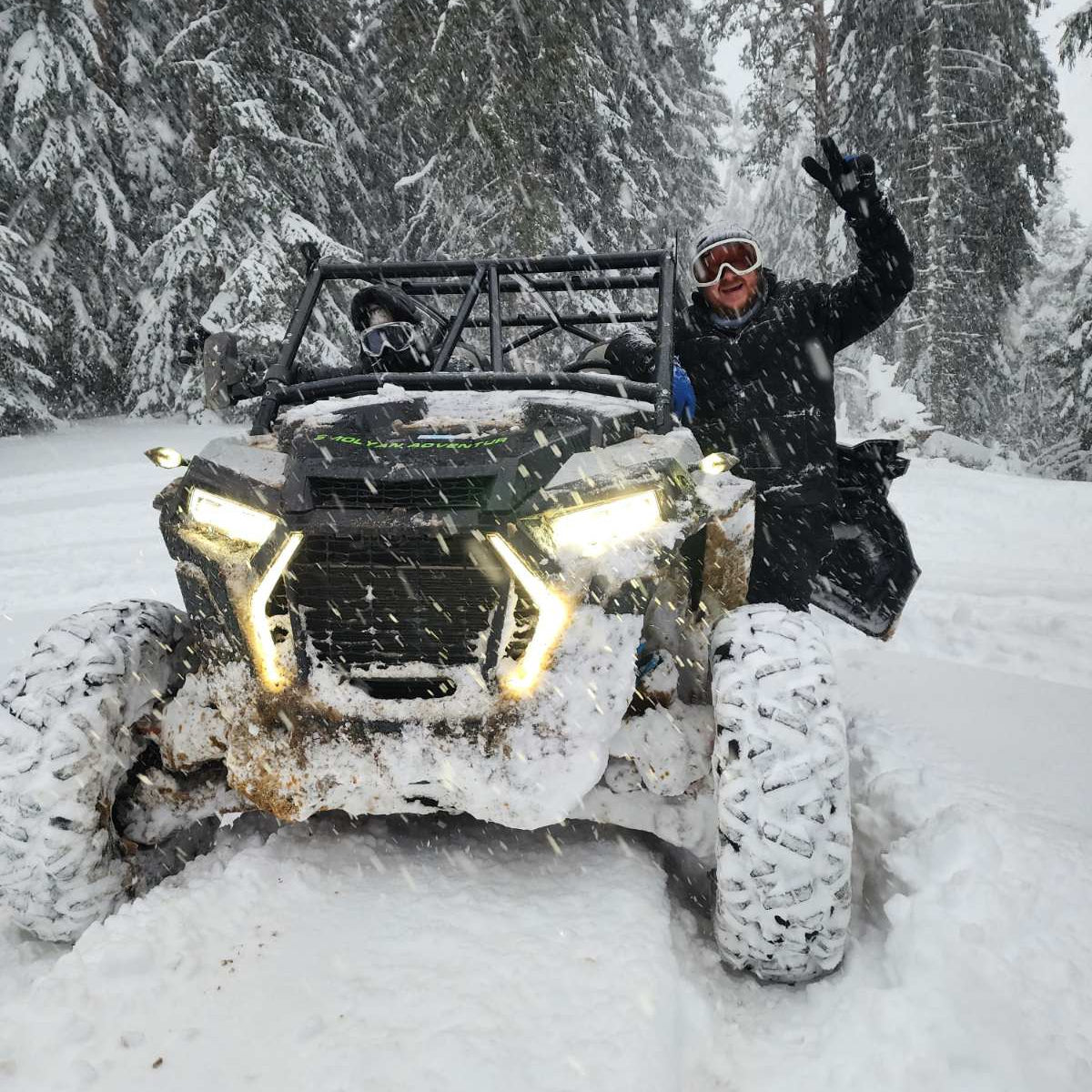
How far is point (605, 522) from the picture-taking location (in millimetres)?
2305

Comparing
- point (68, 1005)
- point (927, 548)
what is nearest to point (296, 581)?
point (68, 1005)

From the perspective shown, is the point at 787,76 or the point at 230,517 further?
the point at 787,76

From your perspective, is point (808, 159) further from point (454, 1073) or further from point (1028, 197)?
point (1028, 197)

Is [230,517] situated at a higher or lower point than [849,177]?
lower

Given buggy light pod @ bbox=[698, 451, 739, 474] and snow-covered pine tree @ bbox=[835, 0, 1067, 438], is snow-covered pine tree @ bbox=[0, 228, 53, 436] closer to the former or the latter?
buggy light pod @ bbox=[698, 451, 739, 474]

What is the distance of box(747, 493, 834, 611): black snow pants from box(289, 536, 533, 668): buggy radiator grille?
192 centimetres

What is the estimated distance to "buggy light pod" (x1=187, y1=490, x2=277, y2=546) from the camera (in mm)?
2316

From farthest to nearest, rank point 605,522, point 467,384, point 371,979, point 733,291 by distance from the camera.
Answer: point 733,291, point 467,384, point 605,522, point 371,979

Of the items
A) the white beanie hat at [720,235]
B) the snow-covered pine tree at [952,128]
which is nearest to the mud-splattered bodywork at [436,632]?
the white beanie hat at [720,235]

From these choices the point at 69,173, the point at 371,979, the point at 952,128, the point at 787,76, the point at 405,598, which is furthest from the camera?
the point at 787,76

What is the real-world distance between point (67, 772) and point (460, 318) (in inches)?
89.3

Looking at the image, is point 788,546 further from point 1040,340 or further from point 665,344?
point 1040,340

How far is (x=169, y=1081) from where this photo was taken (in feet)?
5.49

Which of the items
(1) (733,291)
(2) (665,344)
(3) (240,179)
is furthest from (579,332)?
(3) (240,179)
